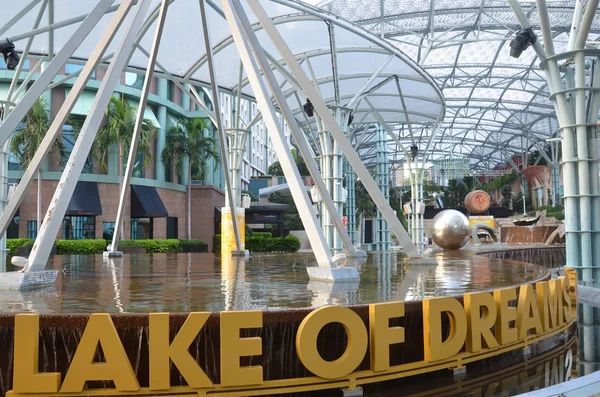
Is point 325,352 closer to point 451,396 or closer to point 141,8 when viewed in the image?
point 451,396

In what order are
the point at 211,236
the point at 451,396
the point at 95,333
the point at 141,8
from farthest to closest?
1. the point at 211,236
2. the point at 141,8
3. the point at 451,396
4. the point at 95,333

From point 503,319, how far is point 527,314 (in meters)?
0.60

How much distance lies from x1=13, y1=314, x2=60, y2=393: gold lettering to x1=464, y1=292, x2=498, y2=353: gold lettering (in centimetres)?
430

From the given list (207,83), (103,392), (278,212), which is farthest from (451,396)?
(278,212)

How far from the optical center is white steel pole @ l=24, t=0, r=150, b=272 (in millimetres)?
7258

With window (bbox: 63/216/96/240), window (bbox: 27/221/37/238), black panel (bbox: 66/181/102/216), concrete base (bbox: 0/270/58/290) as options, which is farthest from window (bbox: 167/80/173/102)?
concrete base (bbox: 0/270/58/290)

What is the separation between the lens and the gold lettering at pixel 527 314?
662 centimetres

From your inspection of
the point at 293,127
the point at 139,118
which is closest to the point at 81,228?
the point at 139,118

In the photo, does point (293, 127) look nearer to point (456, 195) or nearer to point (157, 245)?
point (157, 245)

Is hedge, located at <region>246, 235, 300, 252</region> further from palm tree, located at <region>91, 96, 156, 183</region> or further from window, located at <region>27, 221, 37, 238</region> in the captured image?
window, located at <region>27, 221, 37, 238</region>

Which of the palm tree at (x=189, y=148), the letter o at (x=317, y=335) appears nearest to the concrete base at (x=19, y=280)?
the letter o at (x=317, y=335)

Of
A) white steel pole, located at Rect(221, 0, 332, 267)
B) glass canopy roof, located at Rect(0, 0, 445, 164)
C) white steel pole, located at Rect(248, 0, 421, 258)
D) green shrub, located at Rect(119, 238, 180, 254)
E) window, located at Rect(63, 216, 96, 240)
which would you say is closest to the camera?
white steel pole, located at Rect(221, 0, 332, 267)

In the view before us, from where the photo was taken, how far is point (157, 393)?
4832mm

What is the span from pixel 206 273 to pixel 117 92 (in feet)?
107
